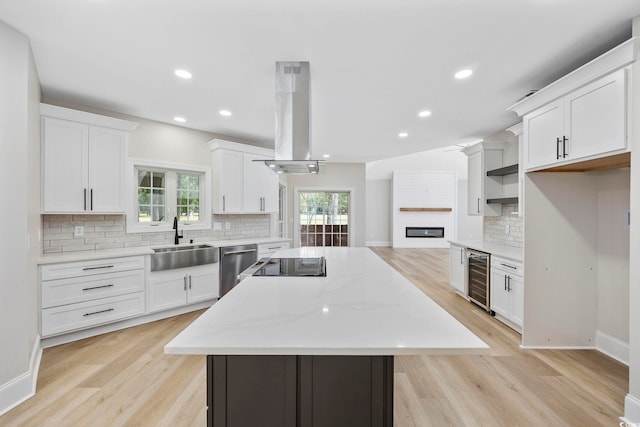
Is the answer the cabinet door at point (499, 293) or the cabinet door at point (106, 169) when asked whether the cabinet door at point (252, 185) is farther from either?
the cabinet door at point (499, 293)

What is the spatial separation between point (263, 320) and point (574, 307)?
2961 millimetres

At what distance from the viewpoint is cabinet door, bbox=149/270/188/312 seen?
3.24 metres

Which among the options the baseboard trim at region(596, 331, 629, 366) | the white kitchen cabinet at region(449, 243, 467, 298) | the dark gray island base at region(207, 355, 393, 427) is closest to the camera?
the dark gray island base at region(207, 355, 393, 427)

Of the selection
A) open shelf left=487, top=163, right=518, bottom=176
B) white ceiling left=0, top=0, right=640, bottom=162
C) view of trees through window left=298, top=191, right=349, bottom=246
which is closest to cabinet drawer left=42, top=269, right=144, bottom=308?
white ceiling left=0, top=0, right=640, bottom=162

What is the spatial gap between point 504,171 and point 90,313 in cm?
505

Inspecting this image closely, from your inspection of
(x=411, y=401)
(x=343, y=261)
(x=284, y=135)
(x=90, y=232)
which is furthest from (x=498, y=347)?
(x=90, y=232)

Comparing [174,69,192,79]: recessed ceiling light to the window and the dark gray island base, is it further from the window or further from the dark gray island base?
the dark gray island base

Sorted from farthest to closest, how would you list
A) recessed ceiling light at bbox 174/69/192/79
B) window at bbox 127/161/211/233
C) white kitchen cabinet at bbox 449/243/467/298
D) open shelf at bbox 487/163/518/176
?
white kitchen cabinet at bbox 449/243/467/298, window at bbox 127/161/211/233, open shelf at bbox 487/163/518/176, recessed ceiling light at bbox 174/69/192/79

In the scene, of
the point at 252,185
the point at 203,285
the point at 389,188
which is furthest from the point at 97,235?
the point at 389,188

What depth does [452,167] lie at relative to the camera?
955 cm

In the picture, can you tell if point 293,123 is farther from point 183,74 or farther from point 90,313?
point 90,313

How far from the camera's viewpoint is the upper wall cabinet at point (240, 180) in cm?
418

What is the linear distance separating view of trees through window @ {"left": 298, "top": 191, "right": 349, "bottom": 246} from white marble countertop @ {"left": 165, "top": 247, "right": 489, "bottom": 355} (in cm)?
546

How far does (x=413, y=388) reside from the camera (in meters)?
2.10
